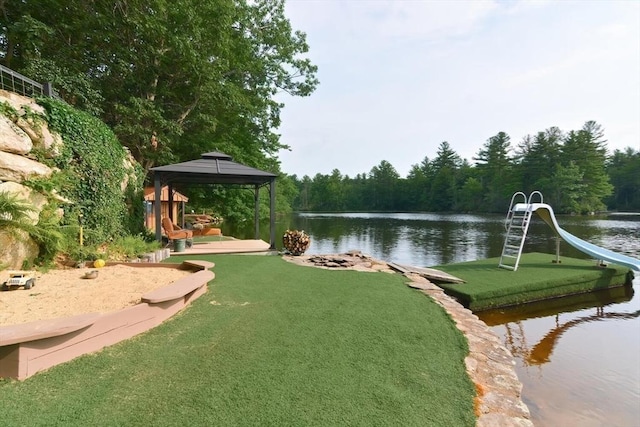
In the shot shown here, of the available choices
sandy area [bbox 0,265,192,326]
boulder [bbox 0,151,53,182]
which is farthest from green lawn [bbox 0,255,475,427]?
boulder [bbox 0,151,53,182]

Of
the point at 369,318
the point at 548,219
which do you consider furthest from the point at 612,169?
the point at 369,318

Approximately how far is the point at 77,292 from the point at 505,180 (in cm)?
5873

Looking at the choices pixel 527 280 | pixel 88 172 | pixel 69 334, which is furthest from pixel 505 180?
pixel 69 334

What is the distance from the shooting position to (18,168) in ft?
16.1

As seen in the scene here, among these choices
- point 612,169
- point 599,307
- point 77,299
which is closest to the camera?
point 77,299

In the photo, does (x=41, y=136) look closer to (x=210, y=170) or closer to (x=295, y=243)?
(x=210, y=170)

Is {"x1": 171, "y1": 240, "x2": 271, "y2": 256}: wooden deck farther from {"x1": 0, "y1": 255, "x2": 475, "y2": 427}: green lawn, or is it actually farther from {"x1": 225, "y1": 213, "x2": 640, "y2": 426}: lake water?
{"x1": 225, "y1": 213, "x2": 640, "y2": 426}: lake water

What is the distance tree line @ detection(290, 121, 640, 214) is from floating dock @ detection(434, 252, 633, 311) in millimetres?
42256

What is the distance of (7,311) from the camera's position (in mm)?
3211

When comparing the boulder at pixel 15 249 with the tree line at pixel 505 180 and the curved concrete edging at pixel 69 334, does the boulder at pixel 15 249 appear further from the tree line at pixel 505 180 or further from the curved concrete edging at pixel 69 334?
the tree line at pixel 505 180

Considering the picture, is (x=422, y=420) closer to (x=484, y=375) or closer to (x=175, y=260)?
(x=484, y=375)

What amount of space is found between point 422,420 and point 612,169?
7467 centimetres

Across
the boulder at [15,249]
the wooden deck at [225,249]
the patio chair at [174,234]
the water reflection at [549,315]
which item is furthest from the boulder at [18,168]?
the water reflection at [549,315]

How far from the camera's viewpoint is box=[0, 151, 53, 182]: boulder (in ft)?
15.4
